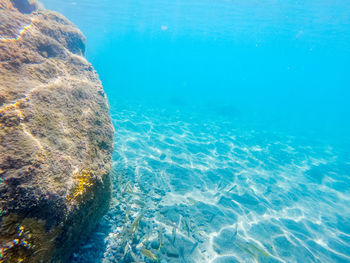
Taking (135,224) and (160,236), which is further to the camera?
(160,236)

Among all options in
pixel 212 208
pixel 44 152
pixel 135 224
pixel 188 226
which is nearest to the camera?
pixel 44 152

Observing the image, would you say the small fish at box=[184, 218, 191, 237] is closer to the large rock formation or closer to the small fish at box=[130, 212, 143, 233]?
the small fish at box=[130, 212, 143, 233]

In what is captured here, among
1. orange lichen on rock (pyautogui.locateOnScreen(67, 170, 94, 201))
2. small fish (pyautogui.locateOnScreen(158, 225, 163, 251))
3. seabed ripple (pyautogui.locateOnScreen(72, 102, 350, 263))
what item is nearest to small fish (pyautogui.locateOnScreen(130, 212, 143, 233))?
seabed ripple (pyautogui.locateOnScreen(72, 102, 350, 263))

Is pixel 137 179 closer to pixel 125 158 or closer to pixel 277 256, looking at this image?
pixel 125 158

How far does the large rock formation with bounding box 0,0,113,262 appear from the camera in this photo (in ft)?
4.99

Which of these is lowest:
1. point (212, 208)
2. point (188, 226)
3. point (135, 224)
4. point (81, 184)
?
point (212, 208)

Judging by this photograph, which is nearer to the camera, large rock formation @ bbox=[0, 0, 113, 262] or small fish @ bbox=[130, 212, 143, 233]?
large rock formation @ bbox=[0, 0, 113, 262]

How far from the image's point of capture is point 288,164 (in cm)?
1169

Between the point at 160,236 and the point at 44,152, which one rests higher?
the point at 44,152

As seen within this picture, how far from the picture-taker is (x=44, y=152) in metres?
1.93

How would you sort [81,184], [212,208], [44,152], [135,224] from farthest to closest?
1. [212,208]
2. [135,224]
3. [81,184]
4. [44,152]


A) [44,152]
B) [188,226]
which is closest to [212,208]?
[188,226]

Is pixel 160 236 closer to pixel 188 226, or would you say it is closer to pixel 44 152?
pixel 188 226

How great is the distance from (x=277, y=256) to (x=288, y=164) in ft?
29.0
